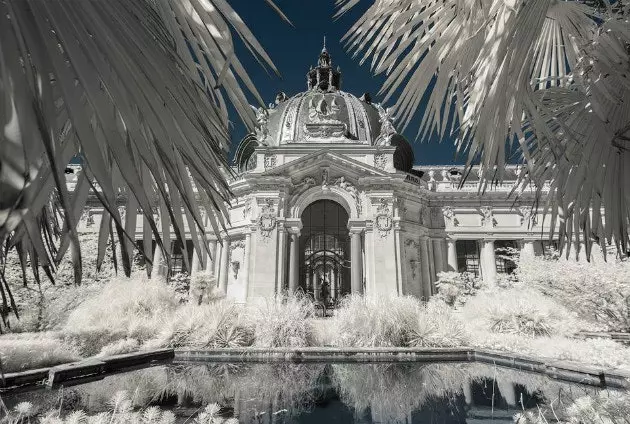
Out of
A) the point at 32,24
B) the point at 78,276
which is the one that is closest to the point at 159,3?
the point at 32,24

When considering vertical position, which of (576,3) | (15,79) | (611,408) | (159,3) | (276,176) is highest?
(276,176)

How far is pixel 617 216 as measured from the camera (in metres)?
3.14

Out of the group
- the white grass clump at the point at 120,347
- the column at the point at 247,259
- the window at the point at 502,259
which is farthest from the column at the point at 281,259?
the window at the point at 502,259

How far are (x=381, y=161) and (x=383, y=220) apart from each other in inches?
175

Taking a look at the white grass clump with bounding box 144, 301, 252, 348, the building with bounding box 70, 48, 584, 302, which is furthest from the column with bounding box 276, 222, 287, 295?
the white grass clump with bounding box 144, 301, 252, 348

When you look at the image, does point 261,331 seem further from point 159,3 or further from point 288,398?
point 159,3

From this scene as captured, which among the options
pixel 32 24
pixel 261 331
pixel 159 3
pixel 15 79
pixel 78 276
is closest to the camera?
pixel 15 79

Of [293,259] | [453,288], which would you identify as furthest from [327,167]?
[453,288]

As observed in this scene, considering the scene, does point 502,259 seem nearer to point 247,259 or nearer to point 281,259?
point 281,259

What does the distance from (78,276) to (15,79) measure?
587mm

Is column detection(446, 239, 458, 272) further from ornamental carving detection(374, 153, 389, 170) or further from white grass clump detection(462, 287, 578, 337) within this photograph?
white grass clump detection(462, 287, 578, 337)

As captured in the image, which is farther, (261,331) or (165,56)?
(261,331)

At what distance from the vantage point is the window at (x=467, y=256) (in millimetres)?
31891

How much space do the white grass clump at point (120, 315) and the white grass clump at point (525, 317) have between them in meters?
12.2
